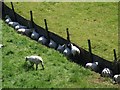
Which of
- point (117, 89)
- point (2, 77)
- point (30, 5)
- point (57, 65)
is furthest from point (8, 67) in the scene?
point (30, 5)

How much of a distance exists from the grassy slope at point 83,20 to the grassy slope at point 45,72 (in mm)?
2856

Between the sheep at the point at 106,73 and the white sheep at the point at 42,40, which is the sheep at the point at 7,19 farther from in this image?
the sheep at the point at 106,73

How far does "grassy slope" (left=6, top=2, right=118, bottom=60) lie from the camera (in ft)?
89.4

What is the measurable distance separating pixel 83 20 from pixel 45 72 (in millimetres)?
11379

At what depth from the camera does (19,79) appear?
2058 cm

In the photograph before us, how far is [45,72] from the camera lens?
21.6 metres

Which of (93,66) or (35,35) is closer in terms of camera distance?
(93,66)

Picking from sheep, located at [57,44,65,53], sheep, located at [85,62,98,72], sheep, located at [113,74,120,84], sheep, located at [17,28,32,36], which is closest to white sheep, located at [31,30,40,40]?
sheep, located at [17,28,32,36]

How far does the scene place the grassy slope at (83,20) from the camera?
89.4 feet

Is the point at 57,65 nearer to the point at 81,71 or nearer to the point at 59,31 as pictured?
the point at 81,71

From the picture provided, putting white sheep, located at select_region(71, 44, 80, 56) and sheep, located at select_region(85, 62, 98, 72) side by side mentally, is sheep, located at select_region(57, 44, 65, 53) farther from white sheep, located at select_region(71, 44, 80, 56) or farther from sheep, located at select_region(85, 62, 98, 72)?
sheep, located at select_region(85, 62, 98, 72)

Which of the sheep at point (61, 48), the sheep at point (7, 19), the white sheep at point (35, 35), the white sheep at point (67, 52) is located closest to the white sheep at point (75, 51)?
the white sheep at point (67, 52)

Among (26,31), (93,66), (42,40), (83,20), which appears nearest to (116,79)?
(93,66)

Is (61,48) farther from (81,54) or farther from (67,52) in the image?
(81,54)
